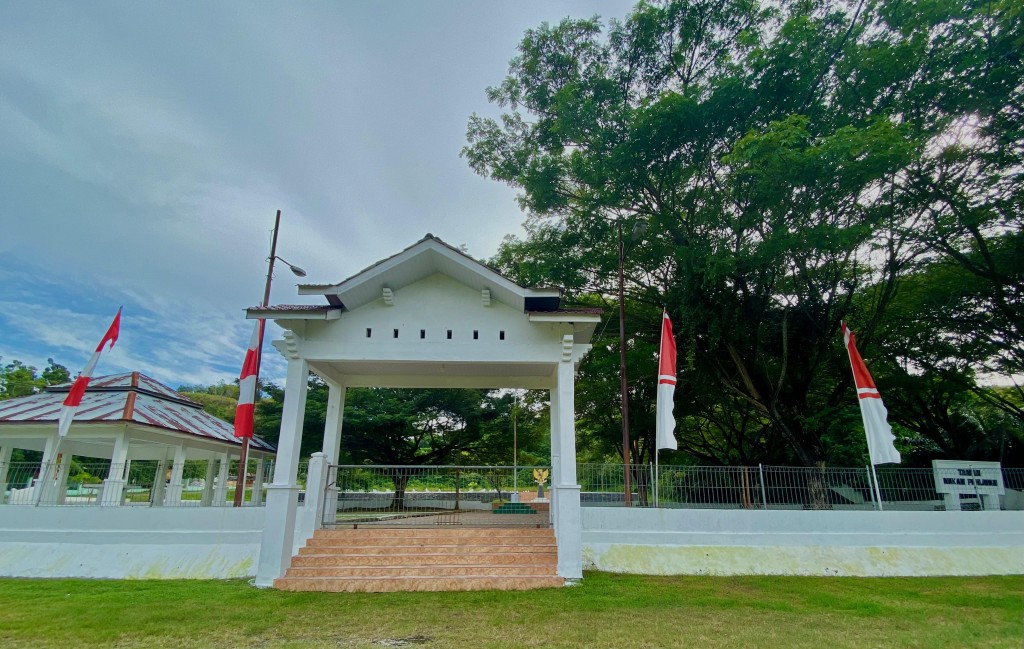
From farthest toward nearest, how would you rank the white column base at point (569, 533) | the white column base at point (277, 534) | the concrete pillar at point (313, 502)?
the concrete pillar at point (313, 502)
the white column base at point (569, 533)
the white column base at point (277, 534)

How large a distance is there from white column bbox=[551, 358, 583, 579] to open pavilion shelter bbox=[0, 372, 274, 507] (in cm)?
675

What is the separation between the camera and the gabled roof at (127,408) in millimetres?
12758

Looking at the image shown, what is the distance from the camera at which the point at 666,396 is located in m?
10.7

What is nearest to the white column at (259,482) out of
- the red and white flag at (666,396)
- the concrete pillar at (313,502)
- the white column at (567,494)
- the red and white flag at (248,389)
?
the red and white flag at (248,389)

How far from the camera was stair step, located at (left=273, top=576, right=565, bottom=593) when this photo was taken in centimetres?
820

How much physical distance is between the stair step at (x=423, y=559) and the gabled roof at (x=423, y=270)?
4.35 m

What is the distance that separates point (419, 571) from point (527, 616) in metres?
2.52

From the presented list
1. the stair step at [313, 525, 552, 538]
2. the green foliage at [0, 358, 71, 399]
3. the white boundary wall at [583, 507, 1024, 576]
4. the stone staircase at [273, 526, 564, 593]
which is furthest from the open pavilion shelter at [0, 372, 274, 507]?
the green foliage at [0, 358, 71, 399]

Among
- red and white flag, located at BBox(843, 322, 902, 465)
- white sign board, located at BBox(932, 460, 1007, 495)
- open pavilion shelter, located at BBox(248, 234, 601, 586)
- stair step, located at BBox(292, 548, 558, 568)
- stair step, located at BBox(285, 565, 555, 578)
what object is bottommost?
stair step, located at BBox(285, 565, 555, 578)

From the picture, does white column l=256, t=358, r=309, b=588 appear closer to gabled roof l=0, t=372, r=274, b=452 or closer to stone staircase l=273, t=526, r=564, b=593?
stone staircase l=273, t=526, r=564, b=593

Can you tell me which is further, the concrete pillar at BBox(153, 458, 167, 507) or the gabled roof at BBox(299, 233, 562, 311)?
the concrete pillar at BBox(153, 458, 167, 507)

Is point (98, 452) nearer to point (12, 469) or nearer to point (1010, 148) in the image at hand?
point (12, 469)

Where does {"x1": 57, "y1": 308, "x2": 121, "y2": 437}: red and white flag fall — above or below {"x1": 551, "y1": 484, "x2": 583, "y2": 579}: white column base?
above

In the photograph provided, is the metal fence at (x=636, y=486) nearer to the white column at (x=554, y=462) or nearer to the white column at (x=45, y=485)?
the white column at (x=45, y=485)
